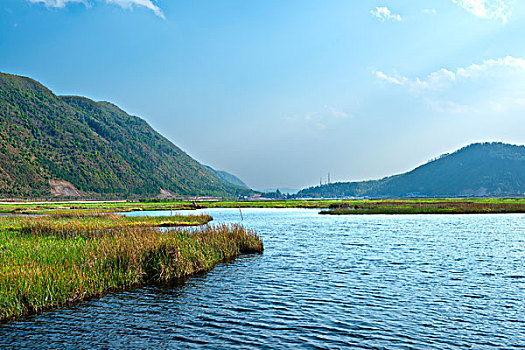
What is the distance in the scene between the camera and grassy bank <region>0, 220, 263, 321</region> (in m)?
15.2

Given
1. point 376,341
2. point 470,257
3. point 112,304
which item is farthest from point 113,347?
point 470,257

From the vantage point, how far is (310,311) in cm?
1591

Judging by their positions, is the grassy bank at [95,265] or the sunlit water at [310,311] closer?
the sunlit water at [310,311]

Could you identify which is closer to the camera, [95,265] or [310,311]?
[310,311]

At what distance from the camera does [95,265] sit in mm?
19109

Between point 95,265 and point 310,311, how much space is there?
10621mm

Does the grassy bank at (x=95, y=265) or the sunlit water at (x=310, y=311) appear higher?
the grassy bank at (x=95, y=265)

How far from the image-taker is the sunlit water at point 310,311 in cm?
1283

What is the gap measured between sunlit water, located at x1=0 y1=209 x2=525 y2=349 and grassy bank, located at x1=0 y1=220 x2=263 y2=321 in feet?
2.72

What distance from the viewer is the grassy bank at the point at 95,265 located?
1517cm

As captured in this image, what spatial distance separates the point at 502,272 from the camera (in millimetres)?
22891

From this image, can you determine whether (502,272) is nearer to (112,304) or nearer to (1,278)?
(112,304)

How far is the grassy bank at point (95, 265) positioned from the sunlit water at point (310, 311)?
0.83 meters

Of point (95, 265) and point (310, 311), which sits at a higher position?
point (95, 265)
